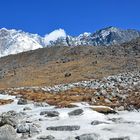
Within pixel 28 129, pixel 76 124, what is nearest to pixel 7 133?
pixel 28 129

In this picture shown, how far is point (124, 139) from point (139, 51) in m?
134

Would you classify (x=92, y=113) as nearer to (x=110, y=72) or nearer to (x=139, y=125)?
(x=139, y=125)

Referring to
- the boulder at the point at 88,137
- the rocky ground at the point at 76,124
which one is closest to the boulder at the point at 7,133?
the rocky ground at the point at 76,124

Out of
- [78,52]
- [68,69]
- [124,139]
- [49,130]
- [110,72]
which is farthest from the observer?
[78,52]

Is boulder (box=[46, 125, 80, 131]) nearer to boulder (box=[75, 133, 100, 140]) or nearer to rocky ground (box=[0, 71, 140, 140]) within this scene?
rocky ground (box=[0, 71, 140, 140])

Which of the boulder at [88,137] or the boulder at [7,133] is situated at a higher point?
the boulder at [7,133]

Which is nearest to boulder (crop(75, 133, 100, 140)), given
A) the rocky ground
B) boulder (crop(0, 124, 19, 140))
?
the rocky ground

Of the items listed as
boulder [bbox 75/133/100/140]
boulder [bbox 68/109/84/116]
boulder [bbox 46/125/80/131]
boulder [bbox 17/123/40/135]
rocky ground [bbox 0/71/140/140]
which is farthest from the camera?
boulder [bbox 68/109/84/116]

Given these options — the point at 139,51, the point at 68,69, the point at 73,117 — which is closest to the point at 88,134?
the point at 73,117

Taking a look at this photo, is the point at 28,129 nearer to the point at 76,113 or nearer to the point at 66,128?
the point at 66,128

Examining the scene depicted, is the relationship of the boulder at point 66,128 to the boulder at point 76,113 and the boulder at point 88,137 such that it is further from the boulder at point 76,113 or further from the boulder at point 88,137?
the boulder at point 76,113

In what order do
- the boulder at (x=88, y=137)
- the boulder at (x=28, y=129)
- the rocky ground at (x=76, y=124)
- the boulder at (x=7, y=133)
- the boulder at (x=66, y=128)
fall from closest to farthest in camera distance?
the boulder at (x=88, y=137)
the boulder at (x=7, y=133)
the rocky ground at (x=76, y=124)
the boulder at (x=28, y=129)
the boulder at (x=66, y=128)

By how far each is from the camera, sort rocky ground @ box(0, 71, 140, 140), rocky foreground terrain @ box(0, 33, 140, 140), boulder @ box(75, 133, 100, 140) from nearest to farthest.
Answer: boulder @ box(75, 133, 100, 140) < rocky ground @ box(0, 71, 140, 140) < rocky foreground terrain @ box(0, 33, 140, 140)

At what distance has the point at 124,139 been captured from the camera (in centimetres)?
2580
